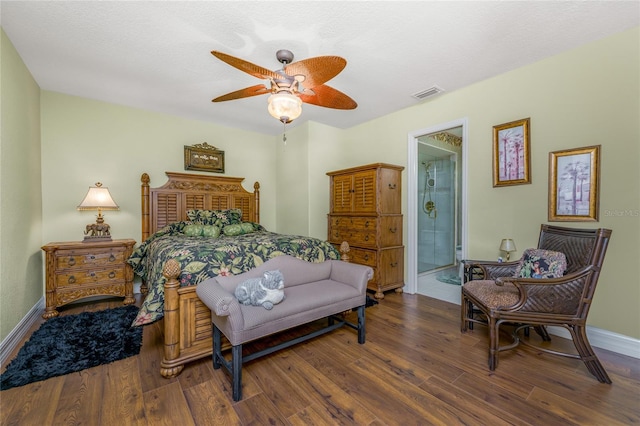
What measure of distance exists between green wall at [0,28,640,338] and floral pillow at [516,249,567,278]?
1.89 ft

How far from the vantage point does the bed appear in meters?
1.85

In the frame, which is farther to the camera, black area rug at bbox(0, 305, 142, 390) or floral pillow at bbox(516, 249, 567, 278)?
floral pillow at bbox(516, 249, 567, 278)

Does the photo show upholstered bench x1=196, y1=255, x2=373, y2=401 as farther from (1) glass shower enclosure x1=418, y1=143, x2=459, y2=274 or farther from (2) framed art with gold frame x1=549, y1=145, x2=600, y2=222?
(1) glass shower enclosure x1=418, y1=143, x2=459, y2=274

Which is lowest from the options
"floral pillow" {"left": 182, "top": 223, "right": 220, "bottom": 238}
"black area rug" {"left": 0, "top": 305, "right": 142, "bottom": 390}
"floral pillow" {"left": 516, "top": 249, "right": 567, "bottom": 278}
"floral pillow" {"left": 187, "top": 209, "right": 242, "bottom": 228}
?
"black area rug" {"left": 0, "top": 305, "right": 142, "bottom": 390}

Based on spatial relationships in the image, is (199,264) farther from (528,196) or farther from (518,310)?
(528,196)

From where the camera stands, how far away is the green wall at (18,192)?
2.15 metres

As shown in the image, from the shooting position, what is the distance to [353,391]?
1.69 meters

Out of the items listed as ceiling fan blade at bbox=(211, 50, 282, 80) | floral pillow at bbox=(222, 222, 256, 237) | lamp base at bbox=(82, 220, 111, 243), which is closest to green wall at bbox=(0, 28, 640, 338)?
lamp base at bbox=(82, 220, 111, 243)

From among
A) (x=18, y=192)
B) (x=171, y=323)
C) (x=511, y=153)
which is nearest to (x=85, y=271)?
(x=18, y=192)

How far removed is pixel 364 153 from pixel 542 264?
2873 millimetres

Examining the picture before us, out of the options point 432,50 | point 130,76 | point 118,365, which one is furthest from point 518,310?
point 130,76

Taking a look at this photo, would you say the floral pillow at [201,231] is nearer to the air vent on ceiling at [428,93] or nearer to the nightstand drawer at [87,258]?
the nightstand drawer at [87,258]

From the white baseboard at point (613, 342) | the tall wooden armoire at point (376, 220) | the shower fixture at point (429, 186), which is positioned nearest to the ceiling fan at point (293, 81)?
the tall wooden armoire at point (376, 220)

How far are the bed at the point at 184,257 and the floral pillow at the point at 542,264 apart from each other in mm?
1707
